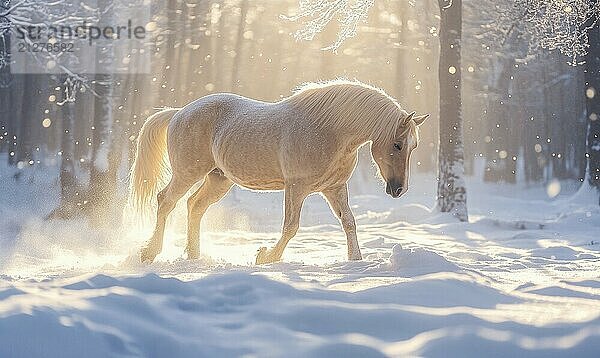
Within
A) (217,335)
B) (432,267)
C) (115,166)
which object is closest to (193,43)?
(115,166)

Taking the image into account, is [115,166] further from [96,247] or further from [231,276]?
[231,276]

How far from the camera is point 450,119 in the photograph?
13266mm

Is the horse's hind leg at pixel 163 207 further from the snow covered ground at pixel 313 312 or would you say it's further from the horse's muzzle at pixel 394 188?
the horse's muzzle at pixel 394 188

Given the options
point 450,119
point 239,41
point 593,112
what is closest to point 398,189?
point 450,119

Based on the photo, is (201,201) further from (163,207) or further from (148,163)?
(148,163)

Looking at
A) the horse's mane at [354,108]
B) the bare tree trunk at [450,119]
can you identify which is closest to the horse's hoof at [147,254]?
the horse's mane at [354,108]

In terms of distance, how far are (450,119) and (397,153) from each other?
7.64 meters

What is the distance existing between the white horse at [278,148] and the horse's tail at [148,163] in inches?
0.4

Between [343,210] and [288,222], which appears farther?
[343,210]

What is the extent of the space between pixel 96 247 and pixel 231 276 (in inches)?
268

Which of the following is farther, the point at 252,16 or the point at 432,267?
the point at 252,16

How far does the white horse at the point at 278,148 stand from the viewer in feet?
19.8

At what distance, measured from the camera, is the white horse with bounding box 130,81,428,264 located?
604 centimetres

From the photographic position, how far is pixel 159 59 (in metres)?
23.1
